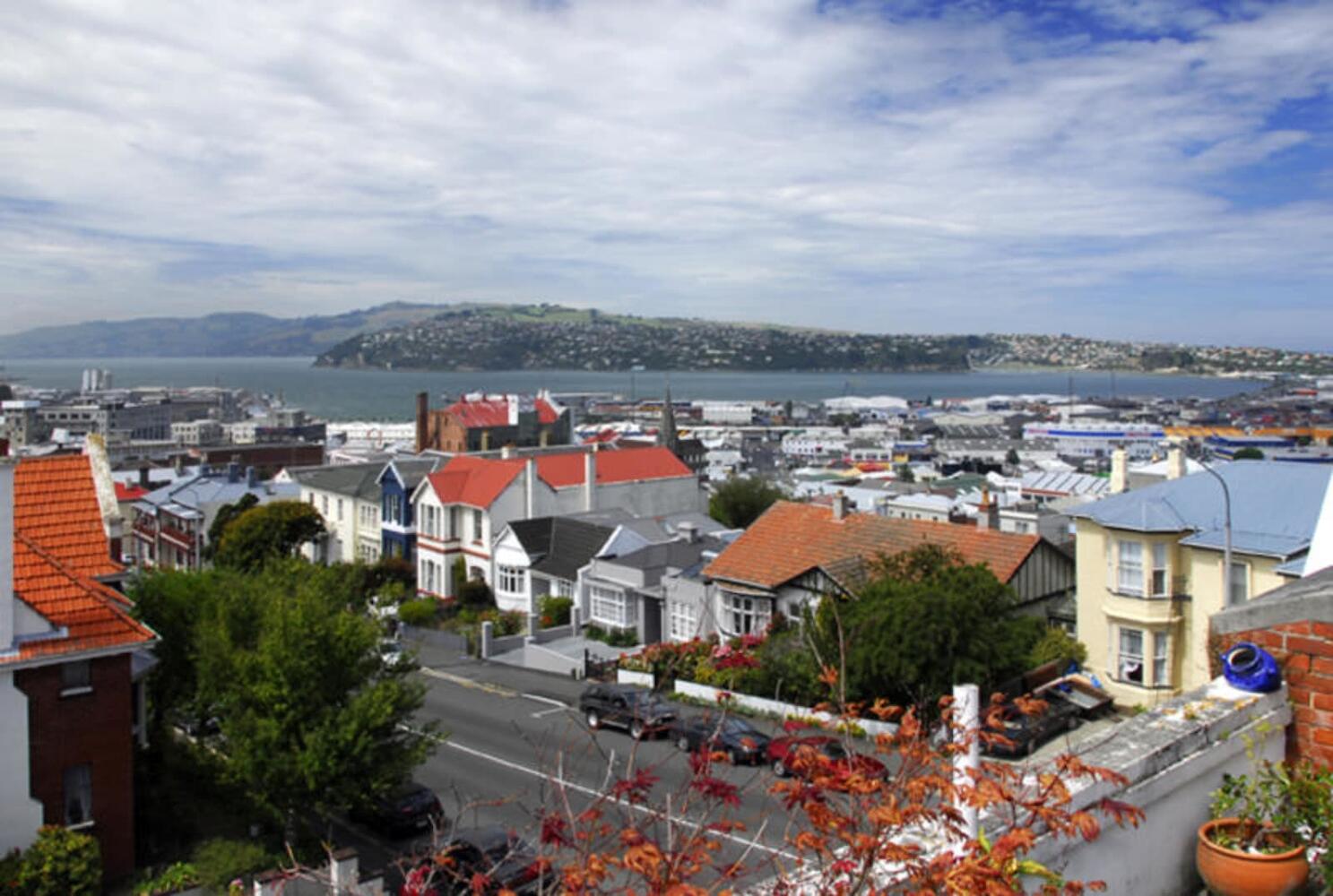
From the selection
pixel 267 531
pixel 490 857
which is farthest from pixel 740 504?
pixel 490 857

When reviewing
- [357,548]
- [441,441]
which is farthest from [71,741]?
[441,441]

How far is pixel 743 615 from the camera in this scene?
35.3 metres

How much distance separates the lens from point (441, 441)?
402 feet

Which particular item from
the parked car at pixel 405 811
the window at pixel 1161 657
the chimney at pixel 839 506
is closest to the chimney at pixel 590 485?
the chimney at pixel 839 506

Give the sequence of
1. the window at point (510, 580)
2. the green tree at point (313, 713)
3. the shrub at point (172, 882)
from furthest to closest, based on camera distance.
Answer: the window at point (510, 580)
the green tree at point (313, 713)
the shrub at point (172, 882)

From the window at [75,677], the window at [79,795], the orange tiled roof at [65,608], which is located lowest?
the window at [79,795]

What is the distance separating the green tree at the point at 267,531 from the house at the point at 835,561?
88.8ft

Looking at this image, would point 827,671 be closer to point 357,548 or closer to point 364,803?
point 364,803

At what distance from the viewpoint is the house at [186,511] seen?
61938mm

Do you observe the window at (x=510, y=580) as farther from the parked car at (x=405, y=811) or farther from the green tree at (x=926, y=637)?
the parked car at (x=405, y=811)

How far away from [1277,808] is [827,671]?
2.82 metres

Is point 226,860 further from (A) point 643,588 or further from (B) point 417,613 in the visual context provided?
(B) point 417,613

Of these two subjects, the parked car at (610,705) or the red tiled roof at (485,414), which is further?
the red tiled roof at (485,414)

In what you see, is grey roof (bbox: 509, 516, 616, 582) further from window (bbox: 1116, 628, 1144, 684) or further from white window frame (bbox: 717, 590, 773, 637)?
window (bbox: 1116, 628, 1144, 684)
